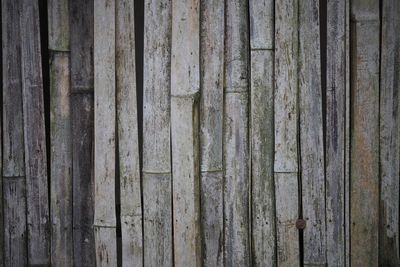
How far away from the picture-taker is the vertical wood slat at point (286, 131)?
2512mm

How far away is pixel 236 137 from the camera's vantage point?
8.42 feet

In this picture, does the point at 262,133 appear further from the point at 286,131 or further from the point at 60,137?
the point at 60,137

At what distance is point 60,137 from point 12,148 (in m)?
0.28

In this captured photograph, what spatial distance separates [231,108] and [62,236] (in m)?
1.22

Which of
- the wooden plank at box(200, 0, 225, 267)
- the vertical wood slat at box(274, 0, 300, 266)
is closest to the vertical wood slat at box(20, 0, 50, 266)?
the wooden plank at box(200, 0, 225, 267)

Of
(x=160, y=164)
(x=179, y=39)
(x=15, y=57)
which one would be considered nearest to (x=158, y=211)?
(x=160, y=164)

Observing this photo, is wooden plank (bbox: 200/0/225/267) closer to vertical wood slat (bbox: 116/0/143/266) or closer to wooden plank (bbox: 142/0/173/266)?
wooden plank (bbox: 142/0/173/266)

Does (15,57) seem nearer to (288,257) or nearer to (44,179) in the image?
(44,179)

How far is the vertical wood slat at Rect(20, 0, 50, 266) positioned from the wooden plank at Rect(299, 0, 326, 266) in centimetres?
147

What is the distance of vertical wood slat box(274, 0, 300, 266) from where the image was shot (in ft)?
8.24

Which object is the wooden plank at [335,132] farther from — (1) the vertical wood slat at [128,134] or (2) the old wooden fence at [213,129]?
(1) the vertical wood slat at [128,134]

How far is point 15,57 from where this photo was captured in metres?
2.61

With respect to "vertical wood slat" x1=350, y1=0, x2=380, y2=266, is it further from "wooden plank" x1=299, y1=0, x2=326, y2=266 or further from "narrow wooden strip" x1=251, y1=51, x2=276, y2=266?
"narrow wooden strip" x1=251, y1=51, x2=276, y2=266

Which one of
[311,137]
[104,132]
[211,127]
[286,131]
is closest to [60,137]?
[104,132]
